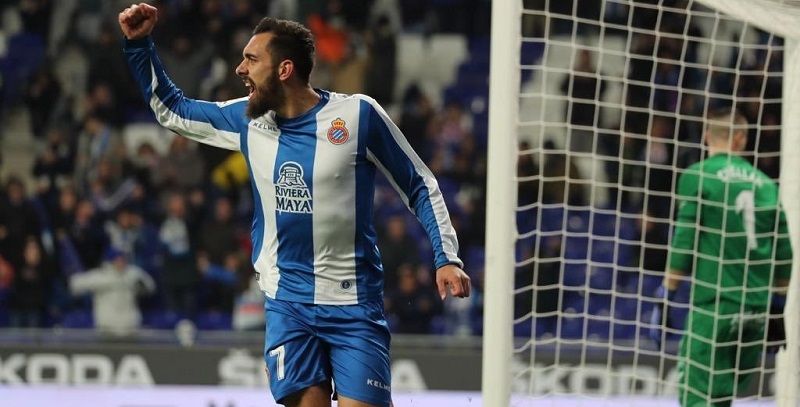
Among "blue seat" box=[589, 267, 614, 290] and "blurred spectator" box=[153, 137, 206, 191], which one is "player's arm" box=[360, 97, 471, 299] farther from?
"blurred spectator" box=[153, 137, 206, 191]

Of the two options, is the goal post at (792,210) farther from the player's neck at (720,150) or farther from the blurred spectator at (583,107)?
the blurred spectator at (583,107)

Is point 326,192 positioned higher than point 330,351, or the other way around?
point 326,192

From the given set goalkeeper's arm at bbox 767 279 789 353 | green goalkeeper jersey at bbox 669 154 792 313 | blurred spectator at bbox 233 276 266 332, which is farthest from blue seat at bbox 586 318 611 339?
green goalkeeper jersey at bbox 669 154 792 313

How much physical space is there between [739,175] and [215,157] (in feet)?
23.2

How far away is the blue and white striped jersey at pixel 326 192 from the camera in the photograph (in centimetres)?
475

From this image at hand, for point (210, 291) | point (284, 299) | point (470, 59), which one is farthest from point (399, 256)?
point (284, 299)

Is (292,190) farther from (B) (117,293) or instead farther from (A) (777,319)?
(B) (117,293)

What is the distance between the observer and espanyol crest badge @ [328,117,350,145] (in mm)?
4766

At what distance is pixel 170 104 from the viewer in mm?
4973

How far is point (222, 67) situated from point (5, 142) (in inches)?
87.6

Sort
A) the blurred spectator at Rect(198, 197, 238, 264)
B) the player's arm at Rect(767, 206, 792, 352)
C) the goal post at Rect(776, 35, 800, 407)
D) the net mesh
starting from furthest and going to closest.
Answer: the blurred spectator at Rect(198, 197, 238, 264), the net mesh, the player's arm at Rect(767, 206, 792, 352), the goal post at Rect(776, 35, 800, 407)

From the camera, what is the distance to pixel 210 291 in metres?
11.9

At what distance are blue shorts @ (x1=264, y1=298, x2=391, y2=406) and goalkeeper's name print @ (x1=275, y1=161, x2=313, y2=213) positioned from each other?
0.33 meters

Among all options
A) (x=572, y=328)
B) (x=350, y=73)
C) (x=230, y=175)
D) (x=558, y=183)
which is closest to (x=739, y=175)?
(x=572, y=328)
